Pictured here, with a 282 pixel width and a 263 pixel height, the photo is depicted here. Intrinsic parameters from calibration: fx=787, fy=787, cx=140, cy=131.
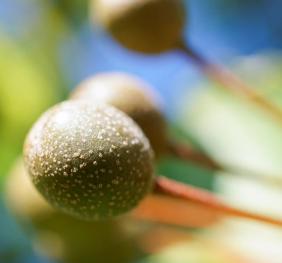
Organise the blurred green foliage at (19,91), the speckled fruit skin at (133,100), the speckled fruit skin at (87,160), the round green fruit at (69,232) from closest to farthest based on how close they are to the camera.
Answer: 1. the speckled fruit skin at (87,160)
2. the speckled fruit skin at (133,100)
3. the round green fruit at (69,232)
4. the blurred green foliage at (19,91)

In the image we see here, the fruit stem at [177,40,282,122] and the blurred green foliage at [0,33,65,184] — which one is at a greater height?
the blurred green foliage at [0,33,65,184]

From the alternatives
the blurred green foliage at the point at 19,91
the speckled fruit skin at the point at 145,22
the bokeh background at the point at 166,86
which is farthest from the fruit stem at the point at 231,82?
the blurred green foliage at the point at 19,91

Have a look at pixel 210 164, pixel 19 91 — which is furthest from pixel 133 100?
pixel 19 91

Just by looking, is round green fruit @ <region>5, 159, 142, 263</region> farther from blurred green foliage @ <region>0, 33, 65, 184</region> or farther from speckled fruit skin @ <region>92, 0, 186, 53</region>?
blurred green foliage @ <region>0, 33, 65, 184</region>

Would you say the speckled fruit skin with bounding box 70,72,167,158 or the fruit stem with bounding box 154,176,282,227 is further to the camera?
the speckled fruit skin with bounding box 70,72,167,158

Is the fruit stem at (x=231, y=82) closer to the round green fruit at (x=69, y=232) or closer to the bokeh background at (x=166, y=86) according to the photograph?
the round green fruit at (x=69, y=232)

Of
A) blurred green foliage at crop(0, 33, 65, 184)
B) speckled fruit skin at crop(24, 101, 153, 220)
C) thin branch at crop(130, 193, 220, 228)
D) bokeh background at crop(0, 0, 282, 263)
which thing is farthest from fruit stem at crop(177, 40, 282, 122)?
blurred green foliage at crop(0, 33, 65, 184)

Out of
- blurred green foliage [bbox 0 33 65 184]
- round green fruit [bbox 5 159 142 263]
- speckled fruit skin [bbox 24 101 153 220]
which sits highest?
blurred green foliage [bbox 0 33 65 184]
